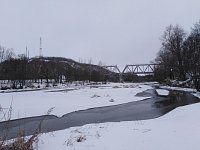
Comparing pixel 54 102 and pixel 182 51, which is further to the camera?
pixel 182 51

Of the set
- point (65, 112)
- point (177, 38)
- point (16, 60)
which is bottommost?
point (65, 112)

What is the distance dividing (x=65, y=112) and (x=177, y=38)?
63.3m

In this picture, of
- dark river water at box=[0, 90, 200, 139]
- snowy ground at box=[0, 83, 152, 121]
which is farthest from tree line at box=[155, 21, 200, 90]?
dark river water at box=[0, 90, 200, 139]

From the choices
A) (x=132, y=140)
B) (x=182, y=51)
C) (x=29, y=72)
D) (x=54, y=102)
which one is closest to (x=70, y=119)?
(x=132, y=140)

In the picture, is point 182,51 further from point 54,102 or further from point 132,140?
point 132,140

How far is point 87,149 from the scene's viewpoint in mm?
9484

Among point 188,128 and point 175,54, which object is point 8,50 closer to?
point 175,54

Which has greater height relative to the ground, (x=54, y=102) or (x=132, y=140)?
(x=54, y=102)

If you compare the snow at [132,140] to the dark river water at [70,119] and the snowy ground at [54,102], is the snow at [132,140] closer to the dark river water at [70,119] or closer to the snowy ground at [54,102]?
the dark river water at [70,119]

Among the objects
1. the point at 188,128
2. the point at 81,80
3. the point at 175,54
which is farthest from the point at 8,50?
the point at 188,128

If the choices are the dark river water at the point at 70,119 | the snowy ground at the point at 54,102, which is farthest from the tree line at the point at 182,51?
the dark river water at the point at 70,119

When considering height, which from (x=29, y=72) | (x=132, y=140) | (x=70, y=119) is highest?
(x=29, y=72)

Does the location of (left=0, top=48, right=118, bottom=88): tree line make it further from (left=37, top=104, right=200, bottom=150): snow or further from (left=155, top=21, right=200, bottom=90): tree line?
(left=37, top=104, right=200, bottom=150): snow

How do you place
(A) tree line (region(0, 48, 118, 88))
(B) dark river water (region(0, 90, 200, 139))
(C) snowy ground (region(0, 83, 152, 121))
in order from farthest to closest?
(A) tree line (region(0, 48, 118, 88)), (C) snowy ground (region(0, 83, 152, 121)), (B) dark river water (region(0, 90, 200, 139))
